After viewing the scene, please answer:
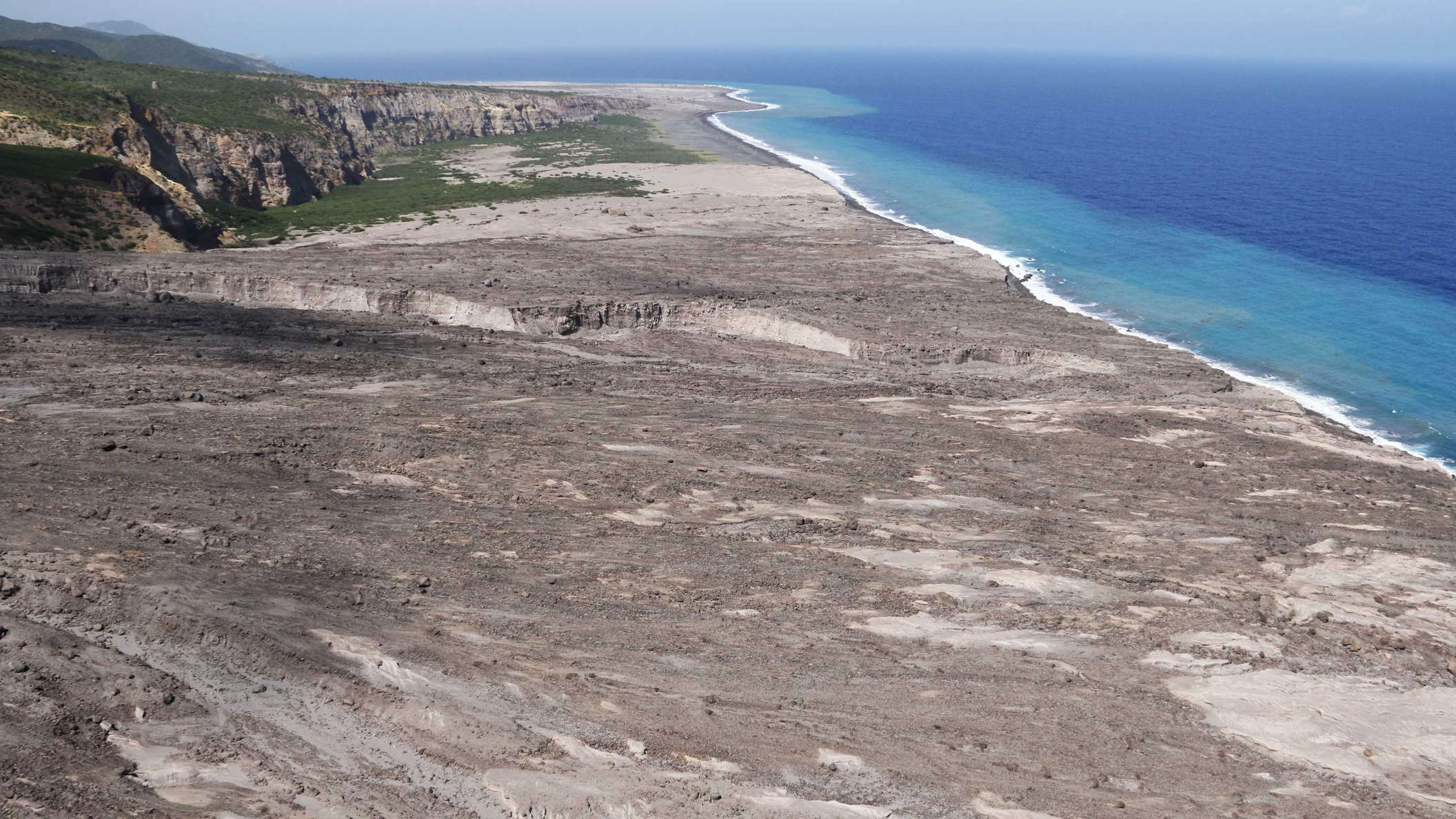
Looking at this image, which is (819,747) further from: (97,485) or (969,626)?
(97,485)

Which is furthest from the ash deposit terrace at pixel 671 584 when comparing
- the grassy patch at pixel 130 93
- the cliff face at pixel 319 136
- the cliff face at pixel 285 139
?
the cliff face at pixel 319 136

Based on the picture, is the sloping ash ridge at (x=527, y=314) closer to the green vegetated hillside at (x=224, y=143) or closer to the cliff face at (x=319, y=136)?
the green vegetated hillside at (x=224, y=143)

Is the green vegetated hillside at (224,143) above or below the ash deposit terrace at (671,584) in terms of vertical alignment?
above

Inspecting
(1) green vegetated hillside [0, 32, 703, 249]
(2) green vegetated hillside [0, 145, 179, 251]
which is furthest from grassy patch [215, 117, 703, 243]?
(2) green vegetated hillside [0, 145, 179, 251]

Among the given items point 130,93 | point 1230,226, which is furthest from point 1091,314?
point 130,93

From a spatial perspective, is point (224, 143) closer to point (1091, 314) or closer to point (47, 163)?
point (47, 163)

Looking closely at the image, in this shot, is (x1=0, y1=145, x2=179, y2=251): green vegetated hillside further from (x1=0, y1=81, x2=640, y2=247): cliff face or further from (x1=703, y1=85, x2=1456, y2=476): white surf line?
(x1=703, y1=85, x2=1456, y2=476): white surf line

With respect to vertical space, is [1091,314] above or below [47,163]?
below

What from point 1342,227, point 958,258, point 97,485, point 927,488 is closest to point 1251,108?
point 1342,227

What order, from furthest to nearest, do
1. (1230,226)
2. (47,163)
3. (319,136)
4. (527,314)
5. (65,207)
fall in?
(319,136), (1230,226), (47,163), (65,207), (527,314)
